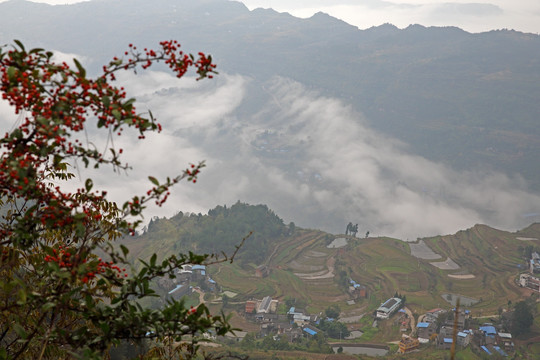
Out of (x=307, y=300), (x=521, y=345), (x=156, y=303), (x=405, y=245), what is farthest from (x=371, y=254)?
(x=156, y=303)

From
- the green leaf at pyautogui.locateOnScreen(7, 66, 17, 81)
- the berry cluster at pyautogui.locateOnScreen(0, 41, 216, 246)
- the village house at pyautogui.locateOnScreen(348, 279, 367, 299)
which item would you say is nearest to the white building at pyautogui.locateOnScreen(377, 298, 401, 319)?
the village house at pyautogui.locateOnScreen(348, 279, 367, 299)

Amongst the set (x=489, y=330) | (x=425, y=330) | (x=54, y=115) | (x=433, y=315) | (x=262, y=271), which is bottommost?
(x=262, y=271)

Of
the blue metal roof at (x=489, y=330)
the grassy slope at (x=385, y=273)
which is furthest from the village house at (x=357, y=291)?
the blue metal roof at (x=489, y=330)

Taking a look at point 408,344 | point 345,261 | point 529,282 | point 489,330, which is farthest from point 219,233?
point 529,282

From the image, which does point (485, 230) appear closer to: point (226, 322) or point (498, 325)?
point (498, 325)

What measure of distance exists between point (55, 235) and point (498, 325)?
2583 inches

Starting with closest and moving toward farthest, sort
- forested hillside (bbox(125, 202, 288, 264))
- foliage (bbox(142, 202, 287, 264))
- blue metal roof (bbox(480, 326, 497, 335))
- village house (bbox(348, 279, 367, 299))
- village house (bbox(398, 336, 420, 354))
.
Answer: village house (bbox(398, 336, 420, 354))
blue metal roof (bbox(480, 326, 497, 335))
village house (bbox(348, 279, 367, 299))
forested hillside (bbox(125, 202, 288, 264))
foliage (bbox(142, 202, 287, 264))

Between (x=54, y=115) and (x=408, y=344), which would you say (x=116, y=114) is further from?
(x=408, y=344)

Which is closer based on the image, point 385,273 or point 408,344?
point 408,344

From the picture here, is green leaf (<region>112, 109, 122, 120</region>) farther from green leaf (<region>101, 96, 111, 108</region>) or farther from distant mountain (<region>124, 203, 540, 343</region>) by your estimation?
distant mountain (<region>124, 203, 540, 343</region>)

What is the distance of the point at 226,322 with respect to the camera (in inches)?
171

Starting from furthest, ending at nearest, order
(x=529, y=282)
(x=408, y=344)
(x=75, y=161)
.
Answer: (x=529, y=282) → (x=408, y=344) → (x=75, y=161)

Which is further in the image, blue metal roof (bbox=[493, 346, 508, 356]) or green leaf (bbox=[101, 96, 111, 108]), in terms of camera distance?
blue metal roof (bbox=[493, 346, 508, 356])

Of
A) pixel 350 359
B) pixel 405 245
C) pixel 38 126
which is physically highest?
pixel 38 126
